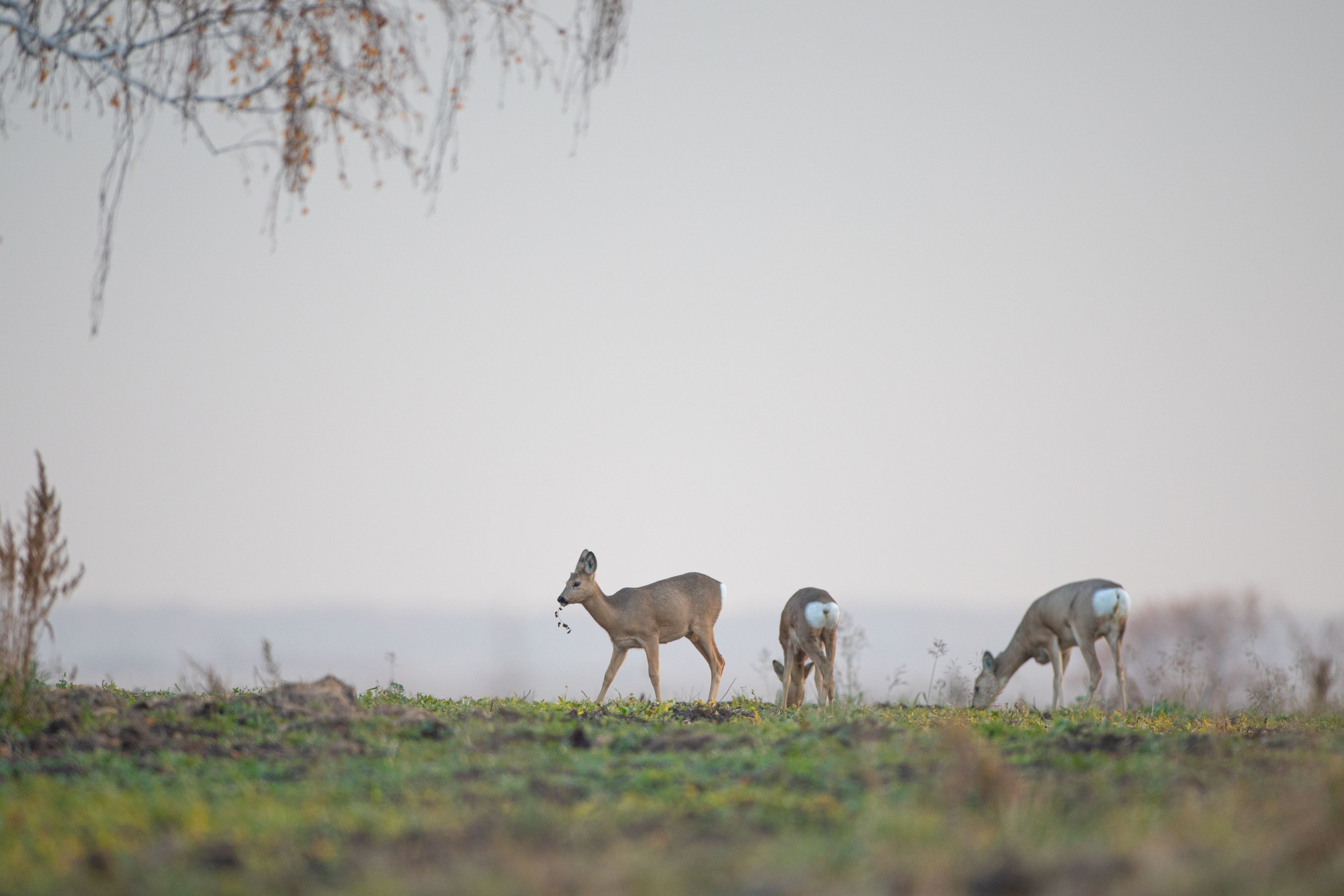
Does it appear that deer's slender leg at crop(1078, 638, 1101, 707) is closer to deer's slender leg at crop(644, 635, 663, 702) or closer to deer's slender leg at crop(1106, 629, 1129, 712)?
deer's slender leg at crop(1106, 629, 1129, 712)

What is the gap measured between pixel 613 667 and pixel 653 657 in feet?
2.05

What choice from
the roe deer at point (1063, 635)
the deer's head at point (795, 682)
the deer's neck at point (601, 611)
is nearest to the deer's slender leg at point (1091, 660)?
the roe deer at point (1063, 635)

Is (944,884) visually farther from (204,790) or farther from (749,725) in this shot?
(749,725)

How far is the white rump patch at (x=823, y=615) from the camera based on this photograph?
1248 cm

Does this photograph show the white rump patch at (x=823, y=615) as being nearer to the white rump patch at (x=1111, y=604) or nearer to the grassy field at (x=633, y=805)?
the grassy field at (x=633, y=805)

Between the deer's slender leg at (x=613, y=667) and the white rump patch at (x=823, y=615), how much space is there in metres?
2.42

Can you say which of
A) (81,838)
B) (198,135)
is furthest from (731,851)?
(198,135)

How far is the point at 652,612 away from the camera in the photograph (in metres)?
14.6

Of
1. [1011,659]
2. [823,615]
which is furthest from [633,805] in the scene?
[1011,659]

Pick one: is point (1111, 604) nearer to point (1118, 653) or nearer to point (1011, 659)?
point (1118, 653)

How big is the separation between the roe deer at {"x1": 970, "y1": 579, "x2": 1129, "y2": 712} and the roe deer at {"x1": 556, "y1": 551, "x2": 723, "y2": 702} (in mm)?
3704

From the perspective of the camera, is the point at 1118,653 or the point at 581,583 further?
the point at 1118,653

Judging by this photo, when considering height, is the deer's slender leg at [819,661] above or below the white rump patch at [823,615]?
below

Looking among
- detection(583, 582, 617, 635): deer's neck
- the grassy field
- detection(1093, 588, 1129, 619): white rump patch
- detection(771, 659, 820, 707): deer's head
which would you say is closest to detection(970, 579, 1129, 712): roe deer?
detection(1093, 588, 1129, 619): white rump patch
